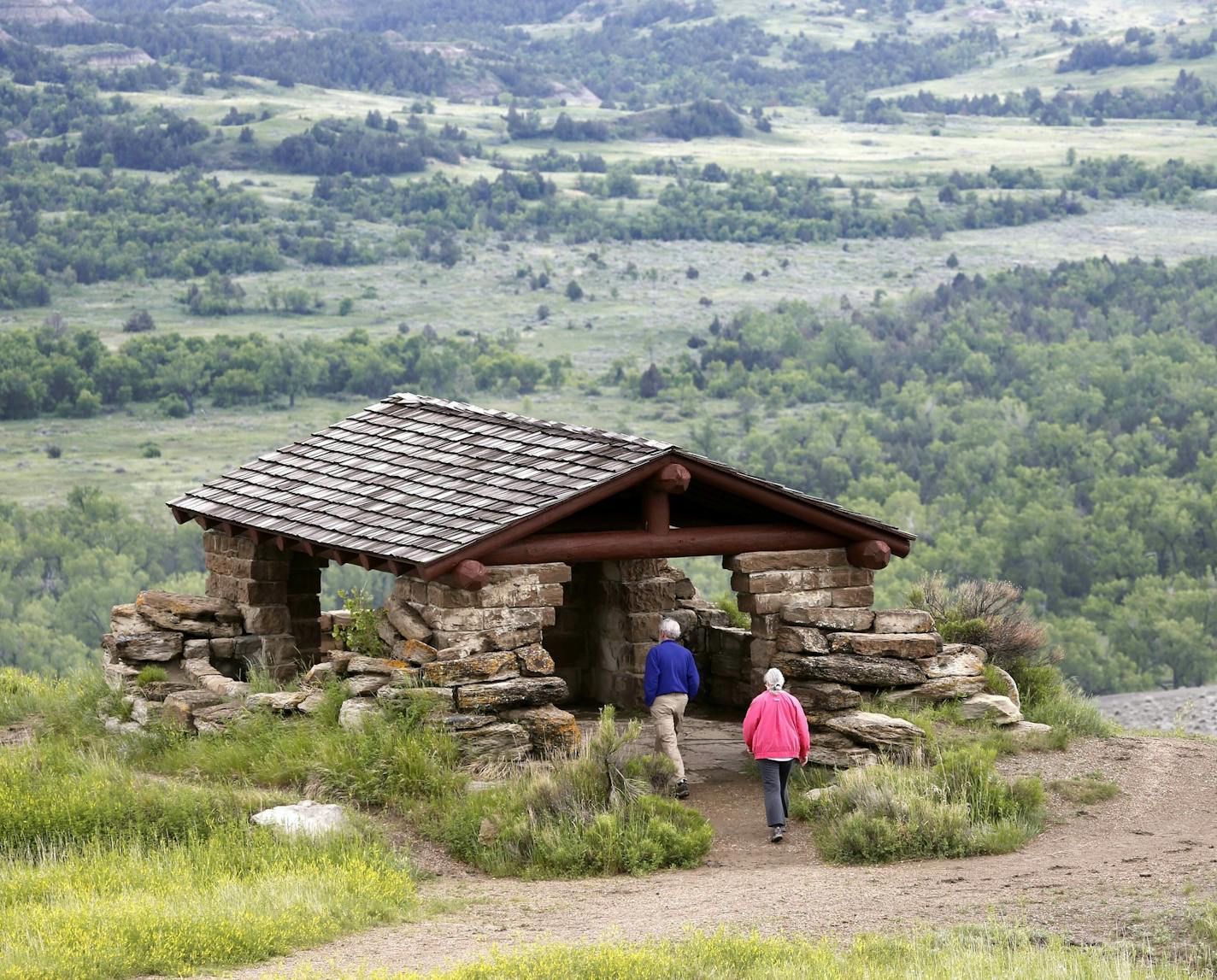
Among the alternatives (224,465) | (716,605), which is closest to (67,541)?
(224,465)

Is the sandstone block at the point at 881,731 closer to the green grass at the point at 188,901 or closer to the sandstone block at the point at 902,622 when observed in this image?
the sandstone block at the point at 902,622

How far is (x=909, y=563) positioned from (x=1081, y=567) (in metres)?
5.67

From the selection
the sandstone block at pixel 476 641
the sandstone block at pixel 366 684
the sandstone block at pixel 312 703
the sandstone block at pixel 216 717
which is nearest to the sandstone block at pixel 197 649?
the sandstone block at pixel 216 717

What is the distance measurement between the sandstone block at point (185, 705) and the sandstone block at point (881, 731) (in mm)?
5080

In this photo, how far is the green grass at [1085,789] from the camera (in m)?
13.6

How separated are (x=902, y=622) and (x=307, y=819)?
5082mm

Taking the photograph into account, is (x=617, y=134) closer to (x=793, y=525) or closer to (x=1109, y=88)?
(x=1109, y=88)

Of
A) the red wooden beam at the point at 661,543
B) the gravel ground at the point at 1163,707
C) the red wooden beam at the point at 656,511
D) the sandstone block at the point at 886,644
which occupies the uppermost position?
the red wooden beam at the point at 656,511

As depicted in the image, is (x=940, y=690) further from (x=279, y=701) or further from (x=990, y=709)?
(x=279, y=701)

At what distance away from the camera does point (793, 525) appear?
15.0m

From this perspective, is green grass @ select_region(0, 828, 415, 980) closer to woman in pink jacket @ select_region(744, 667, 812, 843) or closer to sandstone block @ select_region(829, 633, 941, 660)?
woman in pink jacket @ select_region(744, 667, 812, 843)

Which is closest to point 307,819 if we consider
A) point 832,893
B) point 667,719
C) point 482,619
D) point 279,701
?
point 482,619

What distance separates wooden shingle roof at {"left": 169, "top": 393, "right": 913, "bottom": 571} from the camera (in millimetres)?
13898

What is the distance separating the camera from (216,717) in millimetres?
14914
